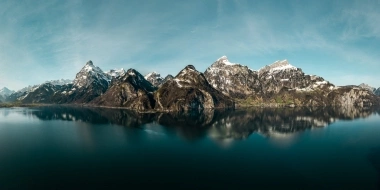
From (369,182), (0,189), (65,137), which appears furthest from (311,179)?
(65,137)

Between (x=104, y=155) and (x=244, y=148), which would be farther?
(x=244, y=148)

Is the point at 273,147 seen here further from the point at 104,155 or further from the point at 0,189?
the point at 0,189

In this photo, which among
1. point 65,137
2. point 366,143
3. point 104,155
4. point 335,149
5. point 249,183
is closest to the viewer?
point 249,183

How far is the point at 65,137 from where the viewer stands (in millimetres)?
153875

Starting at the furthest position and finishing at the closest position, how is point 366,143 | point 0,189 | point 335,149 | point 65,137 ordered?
point 65,137 < point 366,143 < point 335,149 < point 0,189

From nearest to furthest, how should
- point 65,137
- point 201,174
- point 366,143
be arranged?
point 201,174, point 366,143, point 65,137

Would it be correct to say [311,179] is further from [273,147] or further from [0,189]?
[0,189]

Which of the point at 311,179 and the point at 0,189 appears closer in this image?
the point at 0,189

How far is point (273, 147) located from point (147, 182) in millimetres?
A: 77100

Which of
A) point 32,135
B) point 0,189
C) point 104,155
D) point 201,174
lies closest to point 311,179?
point 201,174

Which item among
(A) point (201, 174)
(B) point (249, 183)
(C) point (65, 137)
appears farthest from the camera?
(C) point (65, 137)

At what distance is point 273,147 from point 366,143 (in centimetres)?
5893

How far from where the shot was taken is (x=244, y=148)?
125 meters

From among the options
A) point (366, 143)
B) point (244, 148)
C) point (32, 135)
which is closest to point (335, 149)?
point (366, 143)
